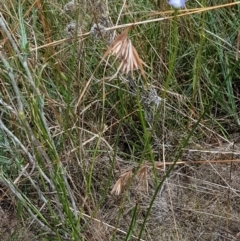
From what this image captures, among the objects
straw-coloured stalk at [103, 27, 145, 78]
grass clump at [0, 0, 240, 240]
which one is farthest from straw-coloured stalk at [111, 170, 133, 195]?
straw-coloured stalk at [103, 27, 145, 78]

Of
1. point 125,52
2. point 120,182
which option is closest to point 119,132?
point 120,182

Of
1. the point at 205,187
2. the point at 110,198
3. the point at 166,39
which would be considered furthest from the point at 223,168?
the point at 166,39

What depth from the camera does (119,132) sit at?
4.14 feet

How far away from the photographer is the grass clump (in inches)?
47.1

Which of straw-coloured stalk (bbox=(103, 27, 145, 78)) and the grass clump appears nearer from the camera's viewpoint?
straw-coloured stalk (bbox=(103, 27, 145, 78))

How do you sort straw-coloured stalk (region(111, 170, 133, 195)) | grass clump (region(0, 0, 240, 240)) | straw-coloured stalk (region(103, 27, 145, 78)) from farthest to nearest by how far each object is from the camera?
grass clump (region(0, 0, 240, 240)) < straw-coloured stalk (region(111, 170, 133, 195)) < straw-coloured stalk (region(103, 27, 145, 78))

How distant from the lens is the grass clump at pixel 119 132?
120 centimetres

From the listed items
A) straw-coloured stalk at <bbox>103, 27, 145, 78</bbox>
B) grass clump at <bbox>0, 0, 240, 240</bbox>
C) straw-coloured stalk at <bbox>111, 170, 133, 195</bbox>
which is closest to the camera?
straw-coloured stalk at <bbox>103, 27, 145, 78</bbox>

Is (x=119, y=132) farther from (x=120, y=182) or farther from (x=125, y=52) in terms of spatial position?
(x=125, y=52)

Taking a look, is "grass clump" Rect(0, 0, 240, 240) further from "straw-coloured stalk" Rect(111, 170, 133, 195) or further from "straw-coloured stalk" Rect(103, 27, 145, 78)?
"straw-coloured stalk" Rect(103, 27, 145, 78)

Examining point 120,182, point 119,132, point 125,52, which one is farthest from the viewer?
point 119,132

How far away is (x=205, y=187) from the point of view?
1348 millimetres

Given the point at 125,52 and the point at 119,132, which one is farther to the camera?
the point at 119,132

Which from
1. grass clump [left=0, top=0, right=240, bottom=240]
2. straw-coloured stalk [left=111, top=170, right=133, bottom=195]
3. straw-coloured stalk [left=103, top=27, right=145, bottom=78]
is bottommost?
grass clump [left=0, top=0, right=240, bottom=240]
